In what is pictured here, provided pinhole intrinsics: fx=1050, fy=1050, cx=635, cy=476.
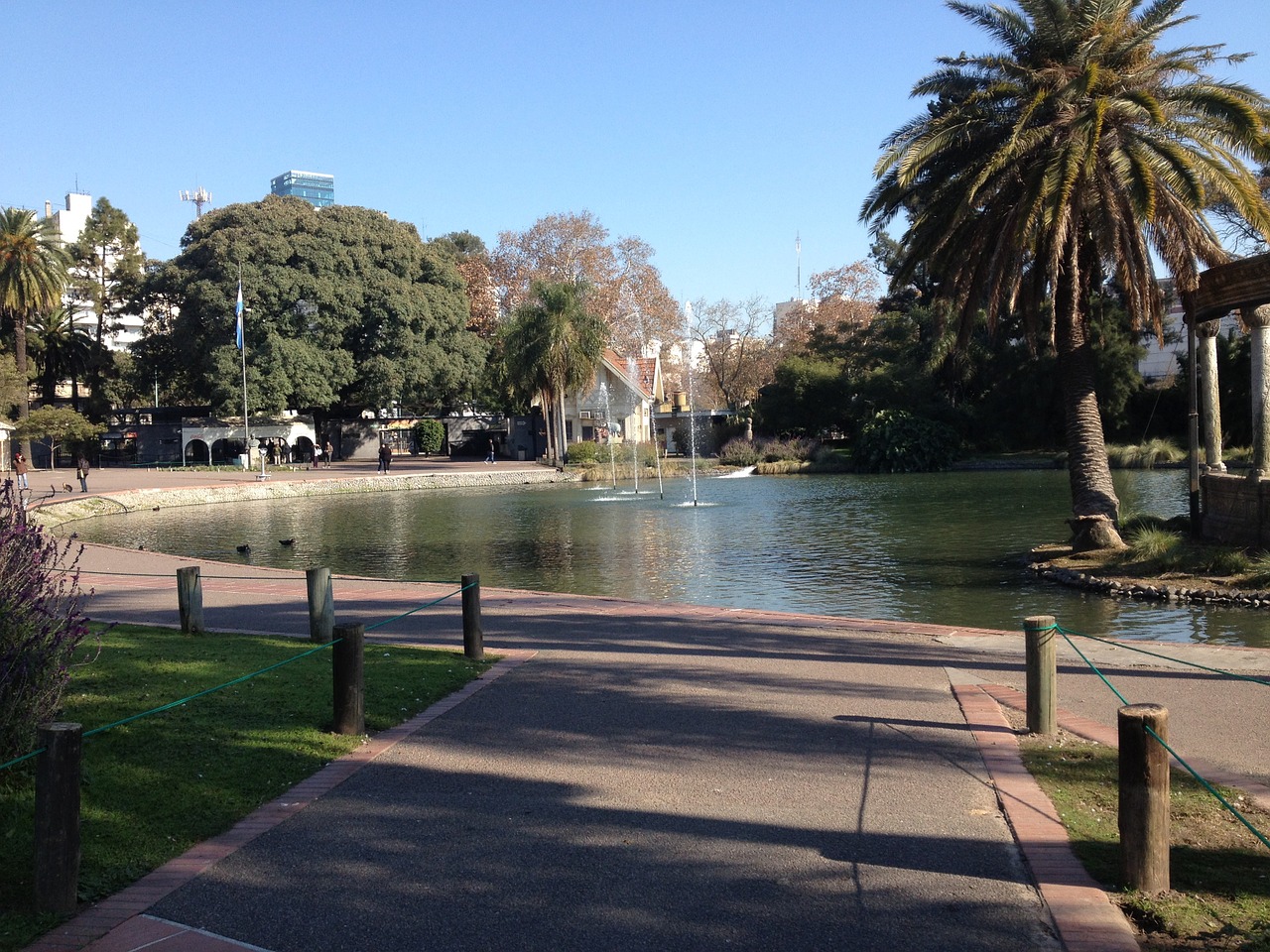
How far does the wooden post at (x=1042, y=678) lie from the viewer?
734 centimetres

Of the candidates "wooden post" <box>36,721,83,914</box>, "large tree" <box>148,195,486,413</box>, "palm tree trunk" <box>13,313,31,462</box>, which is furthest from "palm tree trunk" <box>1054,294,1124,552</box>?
"palm tree trunk" <box>13,313,31,462</box>

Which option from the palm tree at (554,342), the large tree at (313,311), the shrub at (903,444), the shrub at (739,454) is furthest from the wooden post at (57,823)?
the large tree at (313,311)

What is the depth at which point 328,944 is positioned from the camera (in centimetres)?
451

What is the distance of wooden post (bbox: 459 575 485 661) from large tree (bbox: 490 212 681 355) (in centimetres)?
6121

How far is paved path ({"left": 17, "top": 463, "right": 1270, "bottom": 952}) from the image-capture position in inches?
181

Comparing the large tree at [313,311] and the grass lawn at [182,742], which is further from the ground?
the large tree at [313,311]

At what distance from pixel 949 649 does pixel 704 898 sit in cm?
648

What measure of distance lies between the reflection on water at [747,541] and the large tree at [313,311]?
16.9 metres

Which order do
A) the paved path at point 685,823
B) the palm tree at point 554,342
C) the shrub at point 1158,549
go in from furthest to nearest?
the palm tree at point 554,342 → the shrub at point 1158,549 → the paved path at point 685,823

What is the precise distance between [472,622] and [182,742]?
3444mm

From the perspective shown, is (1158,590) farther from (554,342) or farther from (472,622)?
(554,342)

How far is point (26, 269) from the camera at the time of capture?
53.8m

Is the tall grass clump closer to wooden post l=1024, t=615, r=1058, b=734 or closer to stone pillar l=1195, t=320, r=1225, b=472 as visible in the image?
stone pillar l=1195, t=320, r=1225, b=472

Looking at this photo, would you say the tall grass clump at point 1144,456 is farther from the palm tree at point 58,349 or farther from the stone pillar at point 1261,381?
the palm tree at point 58,349
